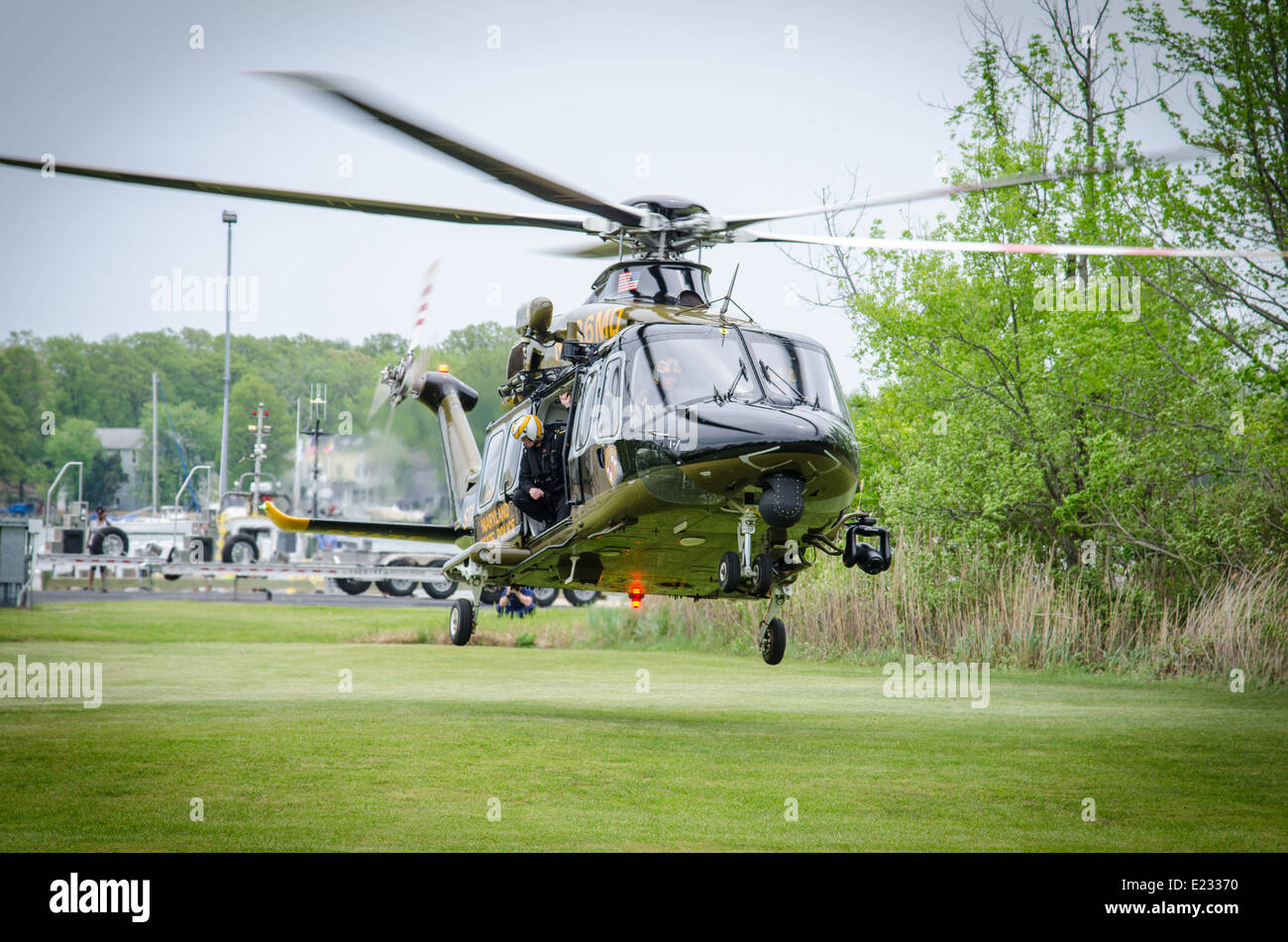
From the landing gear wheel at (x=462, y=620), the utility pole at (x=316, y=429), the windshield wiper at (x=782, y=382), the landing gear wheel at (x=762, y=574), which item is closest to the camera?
the landing gear wheel at (x=762, y=574)

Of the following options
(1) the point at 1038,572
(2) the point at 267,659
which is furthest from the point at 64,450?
(1) the point at 1038,572

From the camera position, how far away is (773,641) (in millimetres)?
13227

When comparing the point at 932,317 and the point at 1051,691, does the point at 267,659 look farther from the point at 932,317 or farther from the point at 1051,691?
the point at 932,317

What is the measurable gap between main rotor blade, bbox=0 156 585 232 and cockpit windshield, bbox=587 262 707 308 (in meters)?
0.89

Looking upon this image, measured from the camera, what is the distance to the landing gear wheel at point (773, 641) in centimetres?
1315

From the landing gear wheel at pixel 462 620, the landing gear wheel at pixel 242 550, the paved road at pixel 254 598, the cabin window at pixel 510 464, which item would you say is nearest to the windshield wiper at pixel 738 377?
the cabin window at pixel 510 464

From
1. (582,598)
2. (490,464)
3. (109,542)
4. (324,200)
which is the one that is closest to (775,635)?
(490,464)

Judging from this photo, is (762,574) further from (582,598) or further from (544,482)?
(582,598)

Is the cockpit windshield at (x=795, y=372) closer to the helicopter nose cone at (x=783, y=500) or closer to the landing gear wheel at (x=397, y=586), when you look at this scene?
the helicopter nose cone at (x=783, y=500)

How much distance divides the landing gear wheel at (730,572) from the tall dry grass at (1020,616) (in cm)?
1298

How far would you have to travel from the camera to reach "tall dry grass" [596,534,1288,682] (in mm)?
20938

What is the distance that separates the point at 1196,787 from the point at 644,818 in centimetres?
545

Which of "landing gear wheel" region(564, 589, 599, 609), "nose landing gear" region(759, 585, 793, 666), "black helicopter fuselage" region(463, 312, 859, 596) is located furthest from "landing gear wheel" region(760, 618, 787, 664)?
"landing gear wheel" region(564, 589, 599, 609)

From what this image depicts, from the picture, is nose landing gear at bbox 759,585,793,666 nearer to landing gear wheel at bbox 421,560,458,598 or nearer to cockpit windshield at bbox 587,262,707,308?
cockpit windshield at bbox 587,262,707,308
